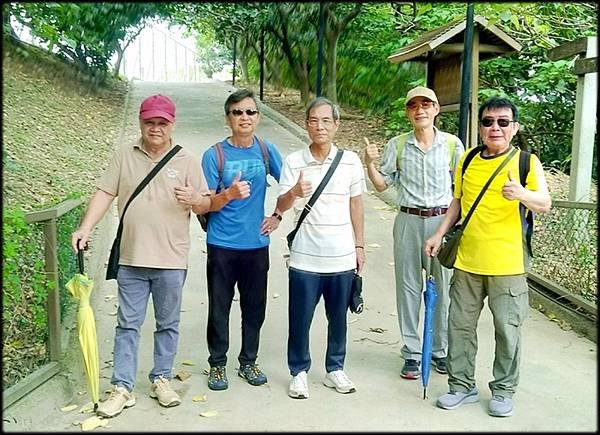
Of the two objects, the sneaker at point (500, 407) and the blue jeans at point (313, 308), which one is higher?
the blue jeans at point (313, 308)

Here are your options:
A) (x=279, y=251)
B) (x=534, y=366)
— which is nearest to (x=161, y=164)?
(x=534, y=366)

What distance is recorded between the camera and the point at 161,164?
3.31 meters

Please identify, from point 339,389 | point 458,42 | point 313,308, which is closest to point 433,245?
point 313,308

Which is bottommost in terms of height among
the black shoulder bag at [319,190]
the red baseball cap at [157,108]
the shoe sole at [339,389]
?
the shoe sole at [339,389]

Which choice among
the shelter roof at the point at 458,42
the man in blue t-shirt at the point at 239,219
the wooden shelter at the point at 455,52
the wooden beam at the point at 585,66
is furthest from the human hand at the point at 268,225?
the wooden beam at the point at 585,66

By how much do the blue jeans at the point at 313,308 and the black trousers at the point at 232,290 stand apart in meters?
0.18

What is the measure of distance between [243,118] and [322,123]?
1.30 feet

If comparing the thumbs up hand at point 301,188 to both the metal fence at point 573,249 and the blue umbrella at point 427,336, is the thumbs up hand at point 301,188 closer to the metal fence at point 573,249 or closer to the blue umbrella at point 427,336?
the blue umbrella at point 427,336

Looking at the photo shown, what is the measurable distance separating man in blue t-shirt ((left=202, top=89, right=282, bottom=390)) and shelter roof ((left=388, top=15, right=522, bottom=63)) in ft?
8.97

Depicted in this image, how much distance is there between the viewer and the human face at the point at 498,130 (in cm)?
321

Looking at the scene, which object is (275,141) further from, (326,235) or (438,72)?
(326,235)

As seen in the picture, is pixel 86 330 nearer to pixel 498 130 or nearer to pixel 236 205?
pixel 236 205

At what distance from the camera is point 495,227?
329cm

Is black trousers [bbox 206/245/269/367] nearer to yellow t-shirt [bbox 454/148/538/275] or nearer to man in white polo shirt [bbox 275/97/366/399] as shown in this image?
man in white polo shirt [bbox 275/97/366/399]
